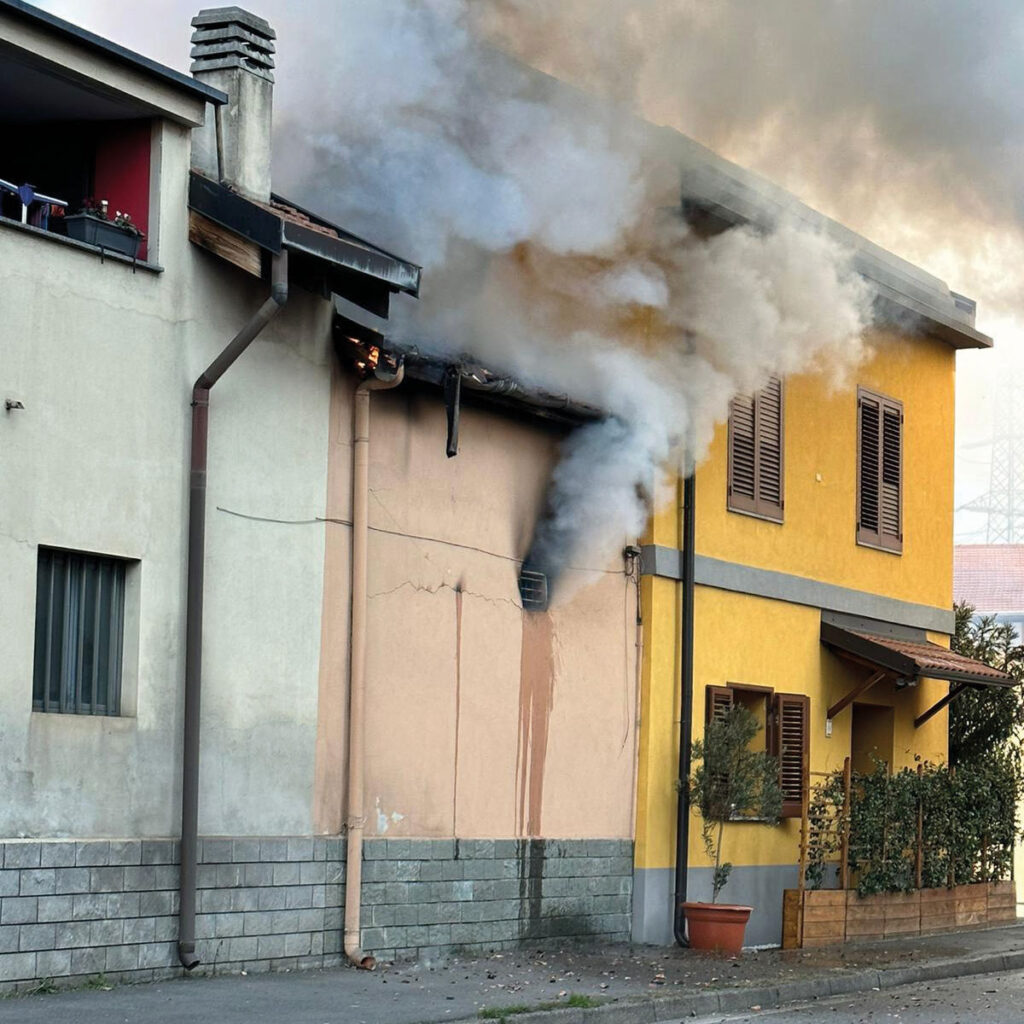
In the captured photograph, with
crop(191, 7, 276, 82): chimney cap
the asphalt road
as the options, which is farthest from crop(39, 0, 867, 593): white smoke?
the asphalt road

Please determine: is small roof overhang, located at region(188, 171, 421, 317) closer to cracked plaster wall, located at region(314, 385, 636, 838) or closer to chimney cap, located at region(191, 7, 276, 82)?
cracked plaster wall, located at region(314, 385, 636, 838)

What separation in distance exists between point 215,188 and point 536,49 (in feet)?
12.8

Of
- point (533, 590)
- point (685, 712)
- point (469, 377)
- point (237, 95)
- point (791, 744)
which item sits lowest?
point (791, 744)

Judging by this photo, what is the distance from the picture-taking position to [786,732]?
59.4 feet

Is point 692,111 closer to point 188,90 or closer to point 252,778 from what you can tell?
point 188,90

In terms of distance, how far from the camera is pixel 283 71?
1438cm

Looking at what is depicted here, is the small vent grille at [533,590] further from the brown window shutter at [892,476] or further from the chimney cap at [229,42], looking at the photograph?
the brown window shutter at [892,476]

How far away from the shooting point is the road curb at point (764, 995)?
11289 millimetres

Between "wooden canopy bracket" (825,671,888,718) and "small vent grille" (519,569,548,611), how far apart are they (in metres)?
4.77

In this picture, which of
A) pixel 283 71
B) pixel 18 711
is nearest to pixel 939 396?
pixel 283 71

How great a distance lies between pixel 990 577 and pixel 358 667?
40.4m

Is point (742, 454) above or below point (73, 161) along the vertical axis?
below

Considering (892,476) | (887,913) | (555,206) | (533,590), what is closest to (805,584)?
(892,476)

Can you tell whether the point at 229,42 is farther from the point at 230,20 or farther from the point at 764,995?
the point at 764,995
